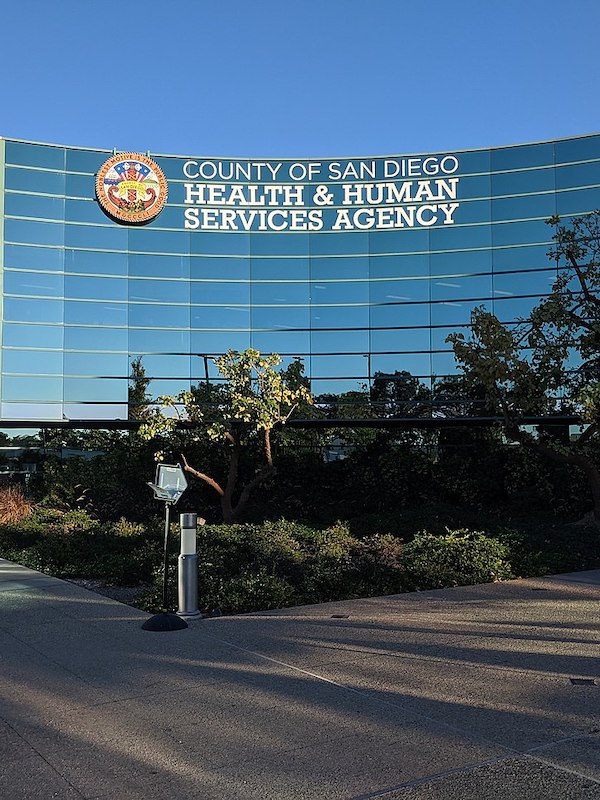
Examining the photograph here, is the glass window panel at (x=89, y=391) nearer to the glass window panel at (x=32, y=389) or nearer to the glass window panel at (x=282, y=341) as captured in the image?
the glass window panel at (x=32, y=389)

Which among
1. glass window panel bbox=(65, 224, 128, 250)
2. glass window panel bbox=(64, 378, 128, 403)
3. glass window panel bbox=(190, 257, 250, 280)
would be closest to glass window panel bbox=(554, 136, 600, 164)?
glass window panel bbox=(190, 257, 250, 280)

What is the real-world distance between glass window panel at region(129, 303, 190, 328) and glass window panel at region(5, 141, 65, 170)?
529 centimetres

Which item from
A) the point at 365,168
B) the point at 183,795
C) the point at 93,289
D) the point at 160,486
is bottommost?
the point at 183,795

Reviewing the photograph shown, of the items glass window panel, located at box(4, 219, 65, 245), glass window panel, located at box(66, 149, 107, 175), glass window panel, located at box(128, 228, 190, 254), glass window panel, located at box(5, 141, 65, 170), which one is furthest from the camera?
glass window panel, located at box(66, 149, 107, 175)

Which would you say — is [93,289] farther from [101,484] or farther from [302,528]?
[302,528]

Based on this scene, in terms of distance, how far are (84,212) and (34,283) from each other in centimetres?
284

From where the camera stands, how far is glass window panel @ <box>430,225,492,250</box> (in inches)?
976

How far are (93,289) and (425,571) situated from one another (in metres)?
18.2

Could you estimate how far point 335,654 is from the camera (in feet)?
22.7

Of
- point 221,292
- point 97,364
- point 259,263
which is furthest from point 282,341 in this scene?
point 97,364

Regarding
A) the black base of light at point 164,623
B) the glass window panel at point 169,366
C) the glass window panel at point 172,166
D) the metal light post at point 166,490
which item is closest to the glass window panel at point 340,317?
the glass window panel at point 169,366

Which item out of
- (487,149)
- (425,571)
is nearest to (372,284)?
(487,149)

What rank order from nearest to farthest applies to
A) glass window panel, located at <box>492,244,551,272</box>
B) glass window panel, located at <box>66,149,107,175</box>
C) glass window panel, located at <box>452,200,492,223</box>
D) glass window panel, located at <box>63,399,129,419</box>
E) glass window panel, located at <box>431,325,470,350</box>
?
glass window panel, located at <box>492,244,551,272</box>
glass window panel, located at <box>431,325,470,350</box>
glass window panel, located at <box>452,200,492,223</box>
glass window panel, located at <box>63,399,129,419</box>
glass window panel, located at <box>66,149,107,175</box>

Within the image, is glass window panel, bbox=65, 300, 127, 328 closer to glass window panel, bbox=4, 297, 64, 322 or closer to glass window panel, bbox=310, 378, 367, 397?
glass window panel, bbox=4, 297, 64, 322
